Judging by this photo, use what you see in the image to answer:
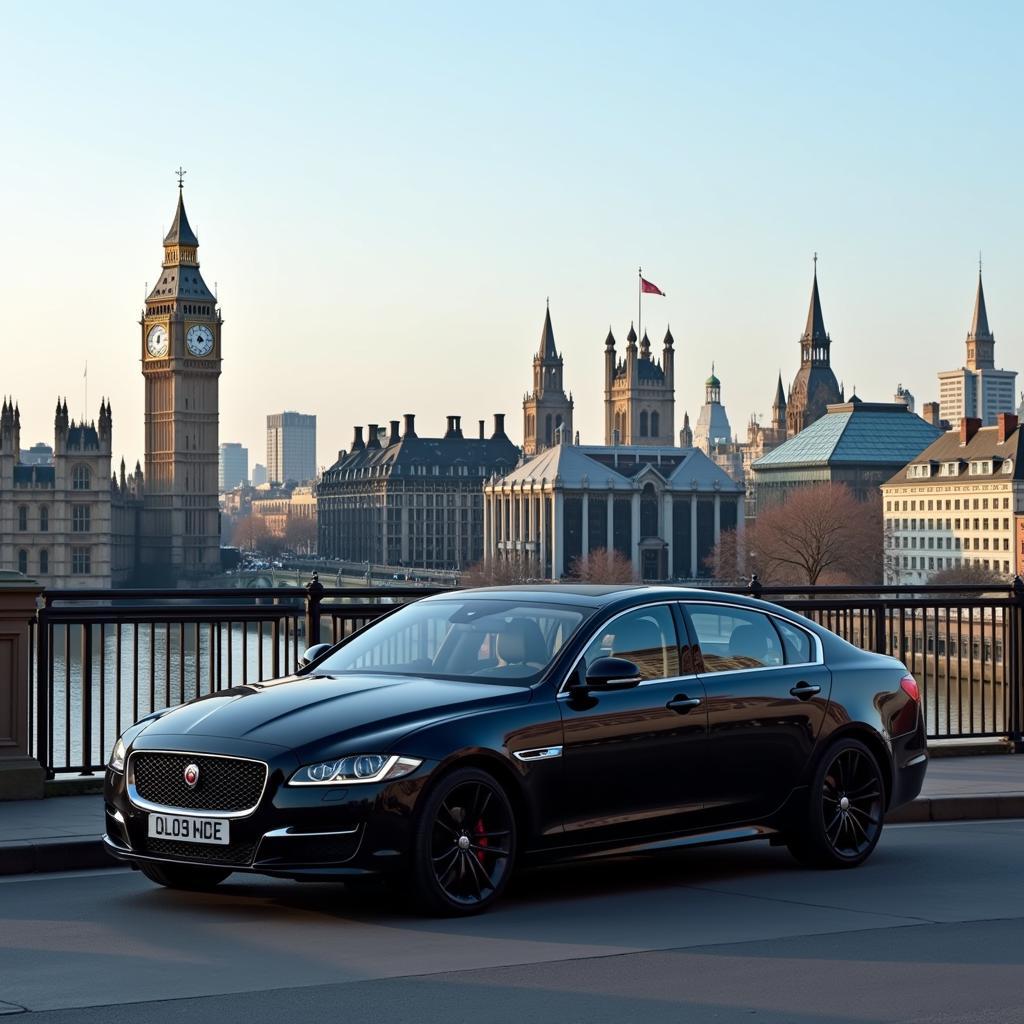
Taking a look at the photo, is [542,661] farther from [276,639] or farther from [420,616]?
[276,639]

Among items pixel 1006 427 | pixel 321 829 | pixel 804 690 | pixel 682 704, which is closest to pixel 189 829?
pixel 321 829

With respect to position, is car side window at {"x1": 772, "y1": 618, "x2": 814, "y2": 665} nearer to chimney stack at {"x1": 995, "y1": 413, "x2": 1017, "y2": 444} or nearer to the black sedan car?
the black sedan car

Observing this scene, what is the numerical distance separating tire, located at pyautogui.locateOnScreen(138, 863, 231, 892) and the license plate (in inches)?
7.5

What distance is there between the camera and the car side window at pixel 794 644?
9.64 metres

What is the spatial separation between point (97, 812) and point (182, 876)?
7.51ft

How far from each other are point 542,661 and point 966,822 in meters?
4.24

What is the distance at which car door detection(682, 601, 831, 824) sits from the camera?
29.9 ft

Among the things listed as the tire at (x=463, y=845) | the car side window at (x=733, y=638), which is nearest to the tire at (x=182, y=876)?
the tire at (x=463, y=845)

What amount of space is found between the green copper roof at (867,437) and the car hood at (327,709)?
6476 inches

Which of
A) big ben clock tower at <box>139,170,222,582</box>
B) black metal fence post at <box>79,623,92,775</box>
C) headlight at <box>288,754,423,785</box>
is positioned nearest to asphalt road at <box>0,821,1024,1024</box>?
headlight at <box>288,754,423,785</box>

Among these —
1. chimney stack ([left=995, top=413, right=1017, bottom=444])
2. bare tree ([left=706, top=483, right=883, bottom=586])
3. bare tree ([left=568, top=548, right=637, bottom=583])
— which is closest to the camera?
bare tree ([left=706, top=483, right=883, bottom=586])

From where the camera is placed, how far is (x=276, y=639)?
12.3 m

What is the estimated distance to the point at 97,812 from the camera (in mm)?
10594

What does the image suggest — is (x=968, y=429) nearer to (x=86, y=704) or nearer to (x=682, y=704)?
(x=86, y=704)
